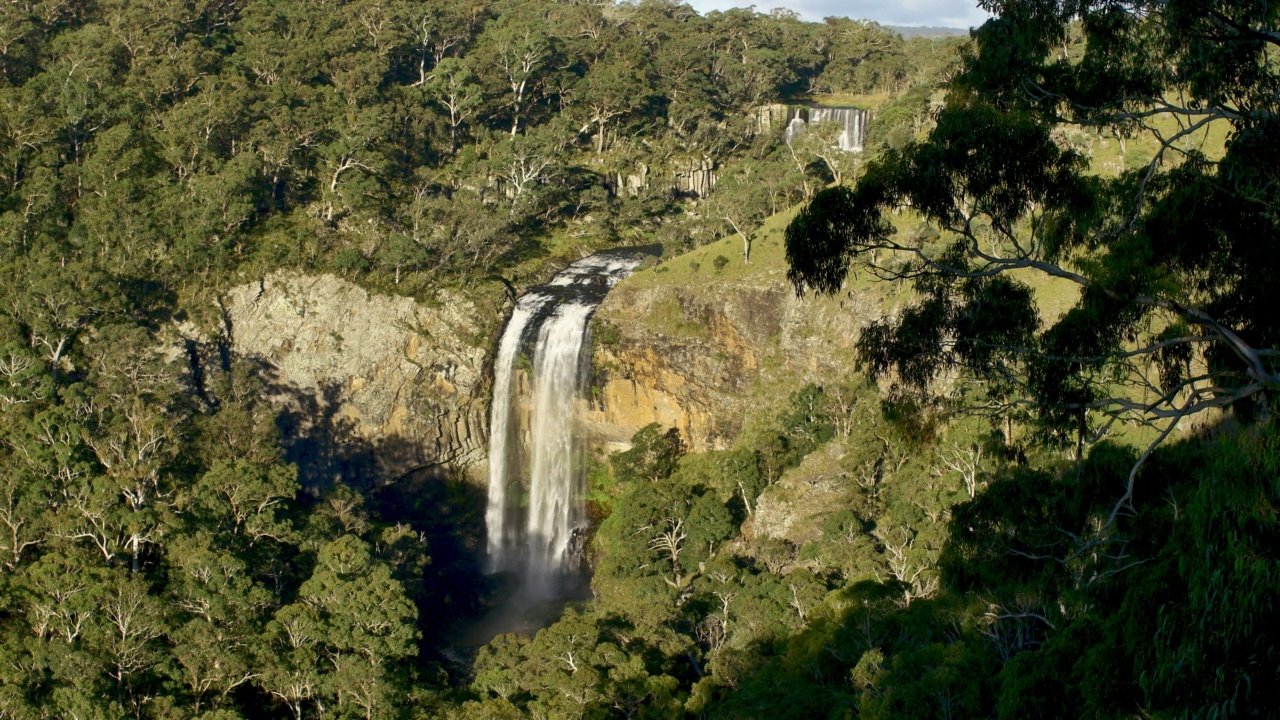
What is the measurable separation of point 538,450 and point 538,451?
0.06 m

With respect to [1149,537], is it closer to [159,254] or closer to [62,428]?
[62,428]

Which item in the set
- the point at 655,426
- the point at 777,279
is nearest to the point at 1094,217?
the point at 777,279

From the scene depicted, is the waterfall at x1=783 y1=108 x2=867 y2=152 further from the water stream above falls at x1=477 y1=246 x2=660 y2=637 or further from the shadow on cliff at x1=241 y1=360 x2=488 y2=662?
the shadow on cliff at x1=241 y1=360 x2=488 y2=662

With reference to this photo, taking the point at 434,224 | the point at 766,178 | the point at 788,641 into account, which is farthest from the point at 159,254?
the point at 788,641

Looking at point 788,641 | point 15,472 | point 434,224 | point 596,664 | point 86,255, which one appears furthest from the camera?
point 434,224

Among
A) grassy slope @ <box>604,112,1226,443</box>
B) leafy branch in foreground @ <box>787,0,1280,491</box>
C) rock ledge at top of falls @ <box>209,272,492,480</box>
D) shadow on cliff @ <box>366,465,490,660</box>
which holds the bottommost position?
shadow on cliff @ <box>366,465,490,660</box>

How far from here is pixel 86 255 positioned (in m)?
43.8

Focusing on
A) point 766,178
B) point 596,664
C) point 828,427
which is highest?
point 766,178

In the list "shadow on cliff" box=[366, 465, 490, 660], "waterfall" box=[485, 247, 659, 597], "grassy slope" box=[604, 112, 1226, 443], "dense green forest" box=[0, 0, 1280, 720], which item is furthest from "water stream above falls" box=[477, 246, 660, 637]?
"grassy slope" box=[604, 112, 1226, 443]

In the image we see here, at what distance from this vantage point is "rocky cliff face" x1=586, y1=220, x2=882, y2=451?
41062mm

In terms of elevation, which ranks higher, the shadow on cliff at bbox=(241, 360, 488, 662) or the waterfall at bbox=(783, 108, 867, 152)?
the waterfall at bbox=(783, 108, 867, 152)

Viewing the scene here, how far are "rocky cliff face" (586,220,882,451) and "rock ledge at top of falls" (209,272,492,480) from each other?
6612mm

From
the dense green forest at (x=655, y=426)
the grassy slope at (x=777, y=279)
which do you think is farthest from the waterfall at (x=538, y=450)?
the grassy slope at (x=777, y=279)

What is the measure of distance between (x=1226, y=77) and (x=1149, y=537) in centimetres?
583
